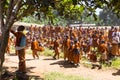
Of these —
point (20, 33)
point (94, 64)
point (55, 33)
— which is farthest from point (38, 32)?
point (20, 33)

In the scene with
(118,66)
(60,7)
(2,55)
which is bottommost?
(118,66)

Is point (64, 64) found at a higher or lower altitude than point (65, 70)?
higher

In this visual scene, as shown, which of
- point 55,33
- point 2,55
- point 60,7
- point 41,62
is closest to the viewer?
point 2,55

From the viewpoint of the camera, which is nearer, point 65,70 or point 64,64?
point 65,70

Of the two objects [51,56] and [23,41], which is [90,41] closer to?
[51,56]

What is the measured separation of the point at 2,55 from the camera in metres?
9.76

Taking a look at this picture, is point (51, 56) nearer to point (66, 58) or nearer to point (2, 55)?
point (66, 58)

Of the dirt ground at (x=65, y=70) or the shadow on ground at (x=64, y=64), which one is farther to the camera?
the shadow on ground at (x=64, y=64)

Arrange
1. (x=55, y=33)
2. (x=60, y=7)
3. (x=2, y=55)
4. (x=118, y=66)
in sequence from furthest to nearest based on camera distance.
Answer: (x=55, y=33) → (x=118, y=66) → (x=60, y=7) → (x=2, y=55)

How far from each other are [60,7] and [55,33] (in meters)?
17.1

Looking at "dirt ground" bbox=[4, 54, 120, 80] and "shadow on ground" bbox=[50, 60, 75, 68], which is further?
"shadow on ground" bbox=[50, 60, 75, 68]

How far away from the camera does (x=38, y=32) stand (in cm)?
3216

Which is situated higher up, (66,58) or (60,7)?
(60,7)

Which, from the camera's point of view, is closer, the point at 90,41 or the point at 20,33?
the point at 20,33
